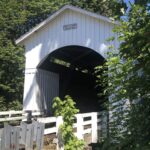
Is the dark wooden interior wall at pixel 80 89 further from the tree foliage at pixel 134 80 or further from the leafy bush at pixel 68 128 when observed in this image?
the tree foliage at pixel 134 80

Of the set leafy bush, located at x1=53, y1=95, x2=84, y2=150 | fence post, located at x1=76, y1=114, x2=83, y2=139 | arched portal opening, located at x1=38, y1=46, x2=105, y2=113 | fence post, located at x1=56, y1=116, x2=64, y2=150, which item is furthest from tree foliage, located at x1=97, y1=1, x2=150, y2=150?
arched portal opening, located at x1=38, y1=46, x2=105, y2=113

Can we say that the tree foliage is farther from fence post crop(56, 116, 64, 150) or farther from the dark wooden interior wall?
the dark wooden interior wall

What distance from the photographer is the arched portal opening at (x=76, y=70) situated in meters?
16.4

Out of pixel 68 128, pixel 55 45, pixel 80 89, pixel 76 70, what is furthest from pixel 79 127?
pixel 80 89

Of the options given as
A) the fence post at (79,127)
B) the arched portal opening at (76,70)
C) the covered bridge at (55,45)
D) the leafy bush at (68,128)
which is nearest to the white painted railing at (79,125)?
the fence post at (79,127)

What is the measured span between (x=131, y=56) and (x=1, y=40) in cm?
1980

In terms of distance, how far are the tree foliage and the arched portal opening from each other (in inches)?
384

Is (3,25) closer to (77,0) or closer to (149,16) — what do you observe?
(77,0)

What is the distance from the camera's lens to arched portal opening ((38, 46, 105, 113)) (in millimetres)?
16386

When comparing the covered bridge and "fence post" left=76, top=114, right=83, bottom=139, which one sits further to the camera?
the covered bridge

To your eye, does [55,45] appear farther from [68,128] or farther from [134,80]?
[134,80]

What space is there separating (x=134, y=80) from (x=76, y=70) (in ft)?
50.3

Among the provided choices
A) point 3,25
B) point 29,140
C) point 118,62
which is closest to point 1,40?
point 3,25

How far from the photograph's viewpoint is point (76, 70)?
20031 millimetres
